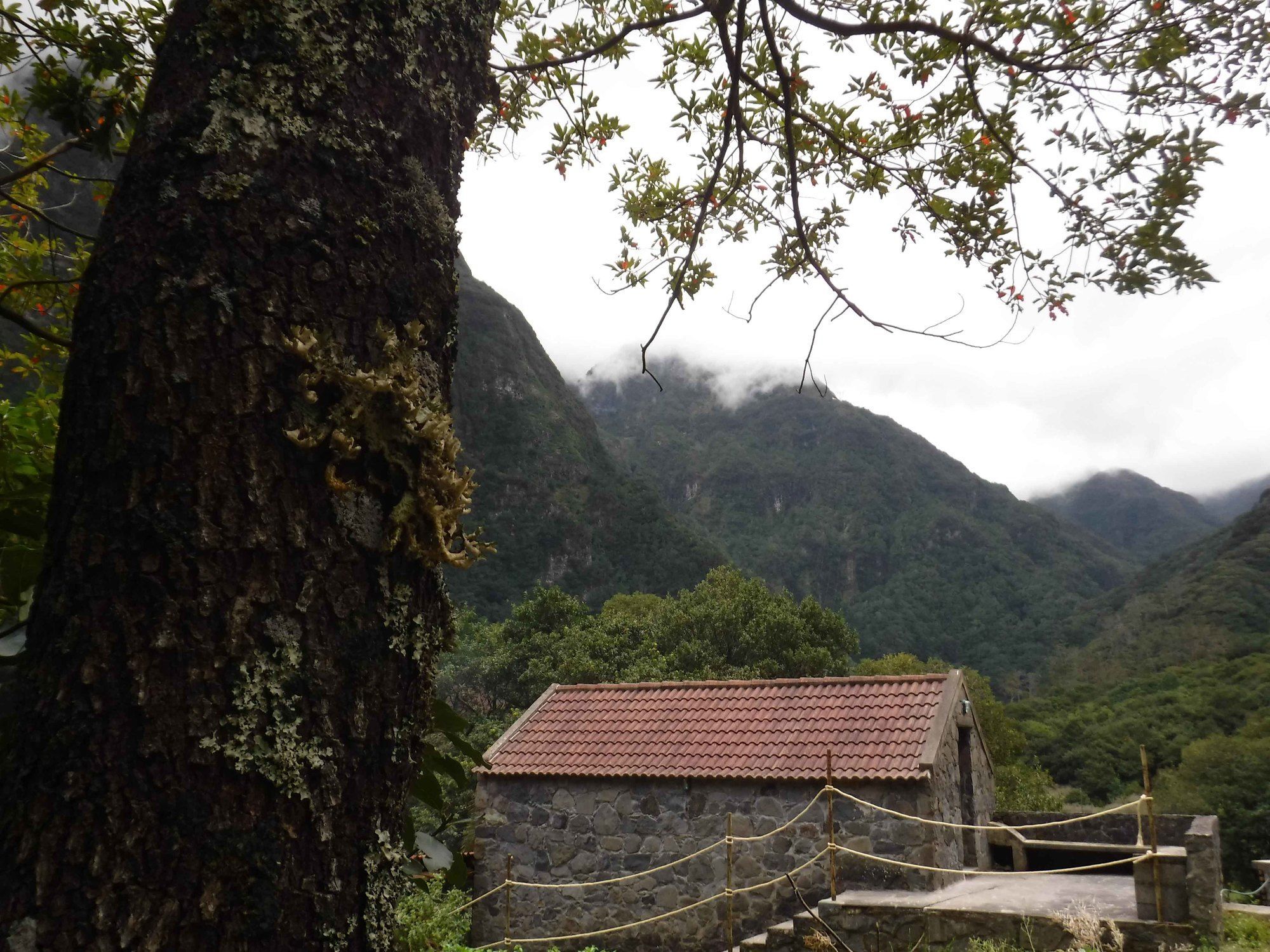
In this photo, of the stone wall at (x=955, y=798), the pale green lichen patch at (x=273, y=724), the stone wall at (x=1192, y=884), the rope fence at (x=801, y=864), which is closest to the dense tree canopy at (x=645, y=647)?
the stone wall at (x=955, y=798)

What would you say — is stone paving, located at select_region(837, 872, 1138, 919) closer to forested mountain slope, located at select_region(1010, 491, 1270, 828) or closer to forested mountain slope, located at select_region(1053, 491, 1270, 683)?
forested mountain slope, located at select_region(1010, 491, 1270, 828)

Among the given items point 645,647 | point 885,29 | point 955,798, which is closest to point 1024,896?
point 955,798

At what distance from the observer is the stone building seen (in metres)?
9.14

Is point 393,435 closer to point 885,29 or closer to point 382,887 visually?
point 382,887

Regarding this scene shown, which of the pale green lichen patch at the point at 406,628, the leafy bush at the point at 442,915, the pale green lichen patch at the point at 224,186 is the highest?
the pale green lichen patch at the point at 224,186

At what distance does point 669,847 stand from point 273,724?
10192mm

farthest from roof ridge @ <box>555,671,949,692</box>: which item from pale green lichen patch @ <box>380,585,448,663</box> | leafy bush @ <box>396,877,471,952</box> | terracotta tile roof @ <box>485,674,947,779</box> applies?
pale green lichen patch @ <box>380,585,448,663</box>

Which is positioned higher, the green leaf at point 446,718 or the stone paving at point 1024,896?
the green leaf at point 446,718

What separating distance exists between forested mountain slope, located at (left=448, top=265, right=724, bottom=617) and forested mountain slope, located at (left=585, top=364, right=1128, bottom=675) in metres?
13.4

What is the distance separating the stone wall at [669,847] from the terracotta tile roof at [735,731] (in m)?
0.17

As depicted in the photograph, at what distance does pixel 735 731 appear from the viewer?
10789mm

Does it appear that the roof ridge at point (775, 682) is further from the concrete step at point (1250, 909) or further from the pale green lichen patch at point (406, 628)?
the pale green lichen patch at point (406, 628)

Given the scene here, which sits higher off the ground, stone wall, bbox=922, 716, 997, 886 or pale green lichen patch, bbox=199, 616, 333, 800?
pale green lichen patch, bbox=199, 616, 333, 800

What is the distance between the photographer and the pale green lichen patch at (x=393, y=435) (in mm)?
973
